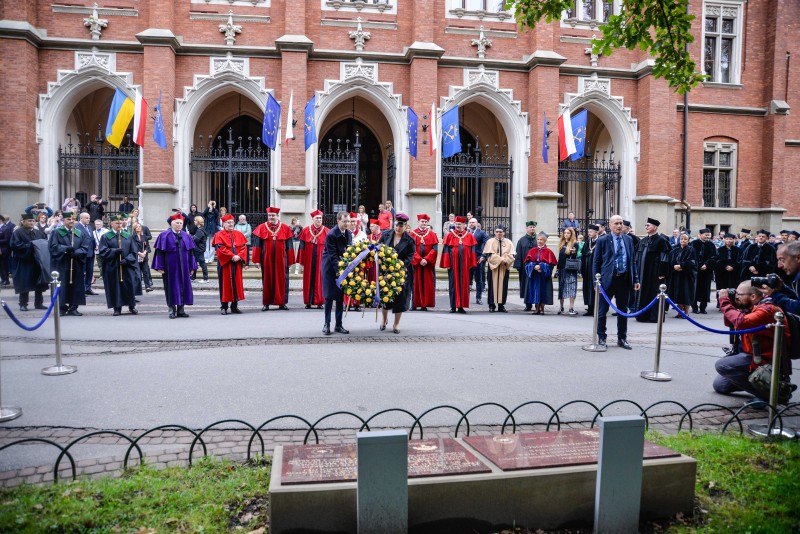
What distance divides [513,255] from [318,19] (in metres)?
12.5

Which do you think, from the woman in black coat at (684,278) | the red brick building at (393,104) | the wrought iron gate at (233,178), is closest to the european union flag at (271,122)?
the red brick building at (393,104)

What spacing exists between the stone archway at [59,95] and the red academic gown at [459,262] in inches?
521

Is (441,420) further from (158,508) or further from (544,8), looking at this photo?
(544,8)

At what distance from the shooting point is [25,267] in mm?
12094

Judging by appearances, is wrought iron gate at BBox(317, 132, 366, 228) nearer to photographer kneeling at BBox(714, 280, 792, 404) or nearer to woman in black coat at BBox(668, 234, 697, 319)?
woman in black coat at BBox(668, 234, 697, 319)

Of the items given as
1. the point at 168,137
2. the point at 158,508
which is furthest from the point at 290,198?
the point at 158,508

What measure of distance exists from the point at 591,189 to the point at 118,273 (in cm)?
1883

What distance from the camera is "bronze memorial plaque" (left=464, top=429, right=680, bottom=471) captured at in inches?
141

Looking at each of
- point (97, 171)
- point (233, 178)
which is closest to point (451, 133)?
point (233, 178)

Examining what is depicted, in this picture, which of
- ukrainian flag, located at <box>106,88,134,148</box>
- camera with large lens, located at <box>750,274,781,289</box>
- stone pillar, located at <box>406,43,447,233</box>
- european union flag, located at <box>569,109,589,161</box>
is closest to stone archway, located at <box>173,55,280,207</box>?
ukrainian flag, located at <box>106,88,134,148</box>

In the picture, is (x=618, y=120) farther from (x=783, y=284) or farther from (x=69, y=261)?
(x=69, y=261)

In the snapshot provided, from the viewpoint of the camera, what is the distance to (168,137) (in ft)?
63.7

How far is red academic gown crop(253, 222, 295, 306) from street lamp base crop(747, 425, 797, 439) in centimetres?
984

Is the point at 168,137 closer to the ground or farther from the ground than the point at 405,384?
farther from the ground
